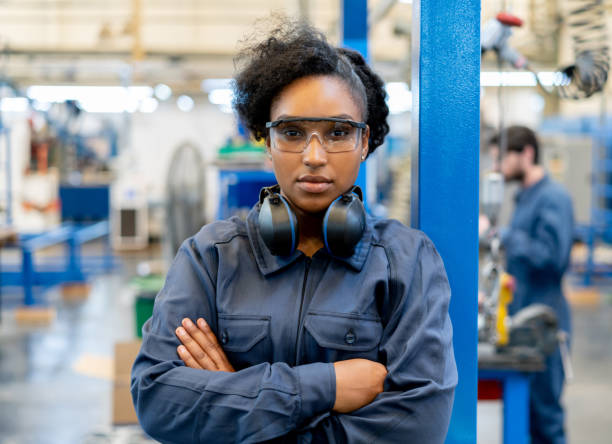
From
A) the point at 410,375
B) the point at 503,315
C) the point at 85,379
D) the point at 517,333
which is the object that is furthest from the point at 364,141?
the point at 85,379

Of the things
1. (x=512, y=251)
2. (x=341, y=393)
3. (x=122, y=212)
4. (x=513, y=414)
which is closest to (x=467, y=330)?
(x=341, y=393)

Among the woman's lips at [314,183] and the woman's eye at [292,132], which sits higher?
the woman's eye at [292,132]

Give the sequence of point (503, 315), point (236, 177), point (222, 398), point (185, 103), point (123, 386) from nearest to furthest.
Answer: point (222, 398)
point (503, 315)
point (123, 386)
point (236, 177)
point (185, 103)

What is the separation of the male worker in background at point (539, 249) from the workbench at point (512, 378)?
67 cm

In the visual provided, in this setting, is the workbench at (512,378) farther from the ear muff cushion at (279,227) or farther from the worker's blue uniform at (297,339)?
the ear muff cushion at (279,227)

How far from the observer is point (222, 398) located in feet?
3.78

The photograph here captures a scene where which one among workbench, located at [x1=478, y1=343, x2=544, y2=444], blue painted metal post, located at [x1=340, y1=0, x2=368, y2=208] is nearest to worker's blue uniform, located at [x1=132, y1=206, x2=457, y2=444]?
blue painted metal post, located at [x1=340, y1=0, x2=368, y2=208]

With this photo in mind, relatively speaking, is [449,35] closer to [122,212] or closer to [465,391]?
[465,391]

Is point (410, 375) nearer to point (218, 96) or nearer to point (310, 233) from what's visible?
point (310, 233)

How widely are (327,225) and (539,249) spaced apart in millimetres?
2364

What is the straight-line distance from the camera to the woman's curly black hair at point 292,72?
128cm

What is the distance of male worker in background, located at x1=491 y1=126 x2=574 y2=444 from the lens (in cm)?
321

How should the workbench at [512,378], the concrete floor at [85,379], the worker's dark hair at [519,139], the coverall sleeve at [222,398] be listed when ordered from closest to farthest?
the coverall sleeve at [222,398], the workbench at [512,378], the worker's dark hair at [519,139], the concrete floor at [85,379]

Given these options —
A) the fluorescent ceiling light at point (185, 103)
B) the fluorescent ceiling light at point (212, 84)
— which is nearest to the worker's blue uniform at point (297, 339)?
the fluorescent ceiling light at point (212, 84)
